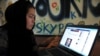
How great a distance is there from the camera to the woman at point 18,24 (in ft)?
4.35

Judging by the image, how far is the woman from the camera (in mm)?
1326

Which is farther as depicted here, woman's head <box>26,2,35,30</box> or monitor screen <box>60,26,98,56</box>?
woman's head <box>26,2,35,30</box>

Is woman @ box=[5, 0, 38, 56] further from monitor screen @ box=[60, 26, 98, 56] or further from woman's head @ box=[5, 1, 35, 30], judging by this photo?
monitor screen @ box=[60, 26, 98, 56]

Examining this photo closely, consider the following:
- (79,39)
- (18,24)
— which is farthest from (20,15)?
(79,39)

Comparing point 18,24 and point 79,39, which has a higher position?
point 18,24

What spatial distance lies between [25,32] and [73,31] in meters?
0.36

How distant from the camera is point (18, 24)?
1346mm

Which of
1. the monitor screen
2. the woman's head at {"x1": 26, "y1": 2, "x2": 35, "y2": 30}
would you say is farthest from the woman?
the monitor screen

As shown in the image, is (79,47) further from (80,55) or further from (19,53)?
(19,53)

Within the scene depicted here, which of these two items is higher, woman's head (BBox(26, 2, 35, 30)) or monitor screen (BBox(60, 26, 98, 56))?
woman's head (BBox(26, 2, 35, 30))

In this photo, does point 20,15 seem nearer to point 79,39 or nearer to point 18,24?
point 18,24

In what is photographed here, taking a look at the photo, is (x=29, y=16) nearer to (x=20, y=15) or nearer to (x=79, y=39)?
(x=20, y=15)

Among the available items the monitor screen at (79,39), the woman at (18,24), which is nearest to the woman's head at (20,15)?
the woman at (18,24)

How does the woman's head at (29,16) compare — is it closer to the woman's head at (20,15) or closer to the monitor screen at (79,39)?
the woman's head at (20,15)
